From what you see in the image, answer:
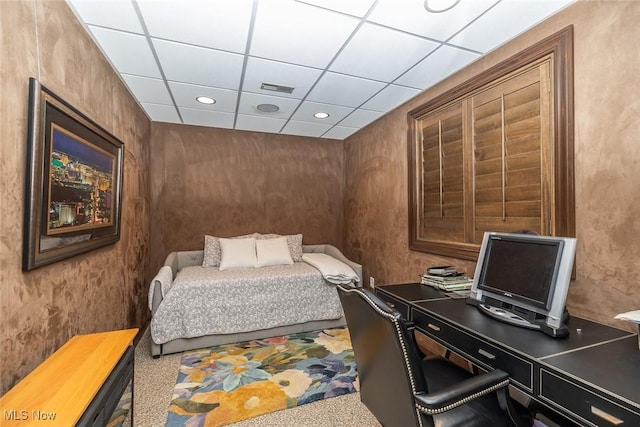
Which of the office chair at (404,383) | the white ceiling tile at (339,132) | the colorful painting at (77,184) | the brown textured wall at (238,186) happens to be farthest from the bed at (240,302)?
the white ceiling tile at (339,132)

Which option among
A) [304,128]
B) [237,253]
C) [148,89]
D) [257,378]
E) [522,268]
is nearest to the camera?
[522,268]

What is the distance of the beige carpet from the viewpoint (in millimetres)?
1764

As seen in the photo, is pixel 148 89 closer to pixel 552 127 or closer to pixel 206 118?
pixel 206 118

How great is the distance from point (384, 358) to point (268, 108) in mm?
2890

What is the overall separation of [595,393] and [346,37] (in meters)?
2.15

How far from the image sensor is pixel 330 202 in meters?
4.68

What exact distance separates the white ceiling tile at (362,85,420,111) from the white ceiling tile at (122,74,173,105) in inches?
81.1

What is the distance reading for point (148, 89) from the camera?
275 centimetres

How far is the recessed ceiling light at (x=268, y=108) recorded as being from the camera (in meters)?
3.16

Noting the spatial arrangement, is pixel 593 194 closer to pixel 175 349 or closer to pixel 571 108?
pixel 571 108

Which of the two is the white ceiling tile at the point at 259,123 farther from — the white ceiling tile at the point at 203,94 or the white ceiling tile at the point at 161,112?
the white ceiling tile at the point at 161,112

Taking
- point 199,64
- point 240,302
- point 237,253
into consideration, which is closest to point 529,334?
point 240,302

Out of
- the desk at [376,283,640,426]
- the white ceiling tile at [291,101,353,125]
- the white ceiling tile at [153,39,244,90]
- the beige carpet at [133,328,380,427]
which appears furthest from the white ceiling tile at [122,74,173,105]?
the desk at [376,283,640,426]

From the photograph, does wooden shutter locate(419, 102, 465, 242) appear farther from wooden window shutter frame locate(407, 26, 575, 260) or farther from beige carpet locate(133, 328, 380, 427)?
beige carpet locate(133, 328, 380, 427)
